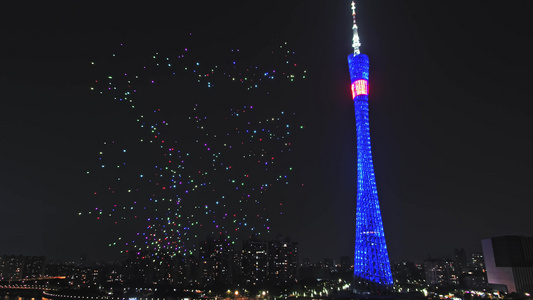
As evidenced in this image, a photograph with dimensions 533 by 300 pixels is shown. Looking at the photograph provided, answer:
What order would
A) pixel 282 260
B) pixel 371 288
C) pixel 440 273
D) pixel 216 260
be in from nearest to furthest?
pixel 371 288 → pixel 216 260 → pixel 282 260 → pixel 440 273

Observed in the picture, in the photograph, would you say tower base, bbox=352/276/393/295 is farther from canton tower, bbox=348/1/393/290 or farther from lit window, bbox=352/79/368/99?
lit window, bbox=352/79/368/99

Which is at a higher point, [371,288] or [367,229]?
[367,229]

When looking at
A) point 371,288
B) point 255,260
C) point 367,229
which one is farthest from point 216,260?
point 367,229

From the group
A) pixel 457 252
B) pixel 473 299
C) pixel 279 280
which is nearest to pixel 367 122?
pixel 473 299

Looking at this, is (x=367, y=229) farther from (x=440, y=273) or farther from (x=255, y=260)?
(x=440, y=273)

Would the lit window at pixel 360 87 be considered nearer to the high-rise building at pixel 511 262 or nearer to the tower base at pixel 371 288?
the tower base at pixel 371 288

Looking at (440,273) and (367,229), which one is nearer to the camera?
(367,229)

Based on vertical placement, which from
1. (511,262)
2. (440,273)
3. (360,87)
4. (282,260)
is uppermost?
(360,87)

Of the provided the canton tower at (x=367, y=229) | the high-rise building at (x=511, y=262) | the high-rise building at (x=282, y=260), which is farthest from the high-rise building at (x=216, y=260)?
the high-rise building at (x=511, y=262)
